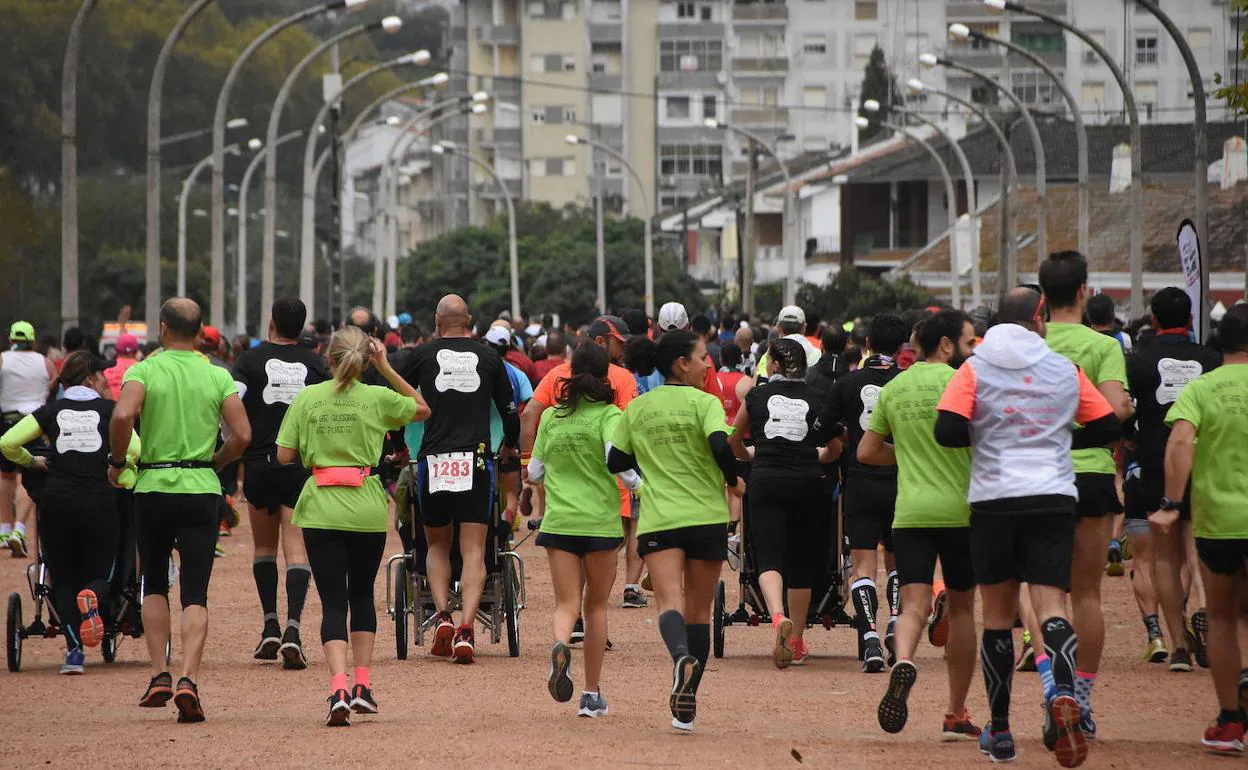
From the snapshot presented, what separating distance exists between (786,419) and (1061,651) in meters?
3.71

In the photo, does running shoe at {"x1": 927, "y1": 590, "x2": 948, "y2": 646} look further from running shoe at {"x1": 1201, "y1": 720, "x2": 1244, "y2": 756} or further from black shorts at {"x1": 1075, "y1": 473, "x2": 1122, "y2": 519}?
running shoe at {"x1": 1201, "y1": 720, "x2": 1244, "y2": 756}

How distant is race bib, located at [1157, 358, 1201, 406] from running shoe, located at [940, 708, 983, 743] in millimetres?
3090

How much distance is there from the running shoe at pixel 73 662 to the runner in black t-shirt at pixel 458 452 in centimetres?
200

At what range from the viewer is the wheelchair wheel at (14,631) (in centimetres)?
1252

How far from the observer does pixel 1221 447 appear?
9.47m

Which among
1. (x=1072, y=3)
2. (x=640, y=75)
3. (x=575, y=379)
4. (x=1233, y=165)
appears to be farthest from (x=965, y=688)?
(x=640, y=75)

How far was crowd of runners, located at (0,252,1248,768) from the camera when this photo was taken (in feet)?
→ 28.9

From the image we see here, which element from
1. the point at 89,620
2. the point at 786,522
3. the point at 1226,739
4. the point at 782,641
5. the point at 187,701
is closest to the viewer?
the point at 1226,739

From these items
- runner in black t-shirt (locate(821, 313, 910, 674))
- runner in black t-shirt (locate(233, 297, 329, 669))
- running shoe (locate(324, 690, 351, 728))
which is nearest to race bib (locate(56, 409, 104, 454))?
runner in black t-shirt (locate(233, 297, 329, 669))

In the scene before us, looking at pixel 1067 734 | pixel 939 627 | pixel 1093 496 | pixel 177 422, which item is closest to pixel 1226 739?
pixel 1093 496

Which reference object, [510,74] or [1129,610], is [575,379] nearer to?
[1129,610]

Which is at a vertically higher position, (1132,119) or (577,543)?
(1132,119)

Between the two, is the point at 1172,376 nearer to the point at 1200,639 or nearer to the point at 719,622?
the point at 1200,639

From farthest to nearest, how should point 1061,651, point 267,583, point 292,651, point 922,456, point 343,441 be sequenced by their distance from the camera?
point 267,583
point 292,651
point 343,441
point 922,456
point 1061,651
